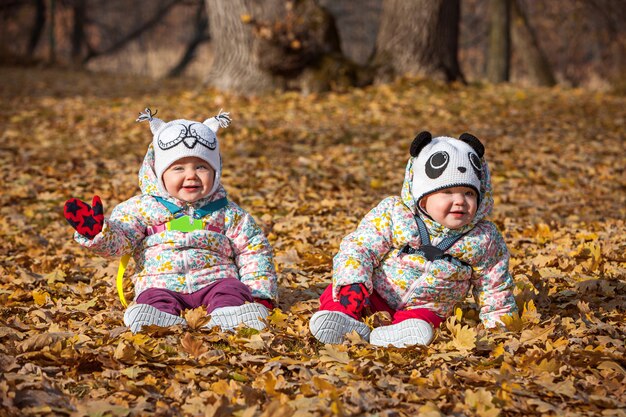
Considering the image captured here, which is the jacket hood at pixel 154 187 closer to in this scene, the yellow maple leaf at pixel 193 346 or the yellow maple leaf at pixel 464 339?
the yellow maple leaf at pixel 193 346

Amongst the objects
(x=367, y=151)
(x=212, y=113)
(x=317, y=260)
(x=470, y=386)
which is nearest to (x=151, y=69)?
(x=212, y=113)

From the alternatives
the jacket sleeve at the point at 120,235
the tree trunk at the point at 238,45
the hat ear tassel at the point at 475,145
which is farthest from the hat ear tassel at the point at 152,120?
the tree trunk at the point at 238,45

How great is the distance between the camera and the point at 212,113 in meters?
11.1

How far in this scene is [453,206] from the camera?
374cm

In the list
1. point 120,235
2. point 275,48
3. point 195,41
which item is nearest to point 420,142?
point 120,235

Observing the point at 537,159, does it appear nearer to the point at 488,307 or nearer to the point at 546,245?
the point at 546,245

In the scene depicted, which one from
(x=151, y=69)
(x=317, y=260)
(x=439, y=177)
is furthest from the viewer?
(x=151, y=69)

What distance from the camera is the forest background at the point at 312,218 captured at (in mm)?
3213

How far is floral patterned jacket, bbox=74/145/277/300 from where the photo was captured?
4.04 m

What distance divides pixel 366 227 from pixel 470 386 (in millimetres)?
986

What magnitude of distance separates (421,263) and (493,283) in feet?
1.26

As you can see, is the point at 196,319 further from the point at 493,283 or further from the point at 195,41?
the point at 195,41

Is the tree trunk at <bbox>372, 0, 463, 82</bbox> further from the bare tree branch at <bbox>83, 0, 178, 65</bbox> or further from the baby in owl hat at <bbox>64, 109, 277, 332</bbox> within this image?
the bare tree branch at <bbox>83, 0, 178, 65</bbox>

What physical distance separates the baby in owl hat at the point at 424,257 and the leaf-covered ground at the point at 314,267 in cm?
13
